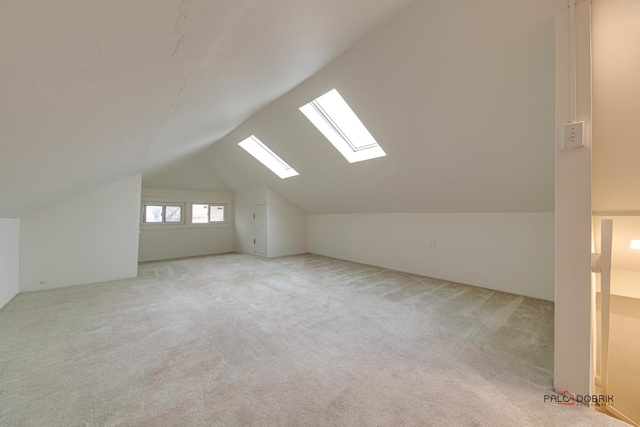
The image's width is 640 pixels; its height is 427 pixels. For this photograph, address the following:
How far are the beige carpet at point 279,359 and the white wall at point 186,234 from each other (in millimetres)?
2820

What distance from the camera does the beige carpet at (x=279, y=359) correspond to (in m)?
1.30

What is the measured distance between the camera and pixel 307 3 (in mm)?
1354

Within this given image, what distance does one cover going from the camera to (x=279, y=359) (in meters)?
1.79

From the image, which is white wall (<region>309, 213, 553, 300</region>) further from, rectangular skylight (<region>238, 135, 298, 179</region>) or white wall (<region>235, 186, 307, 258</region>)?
rectangular skylight (<region>238, 135, 298, 179</region>)

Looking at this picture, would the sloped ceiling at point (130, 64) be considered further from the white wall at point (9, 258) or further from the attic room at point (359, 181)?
the white wall at point (9, 258)

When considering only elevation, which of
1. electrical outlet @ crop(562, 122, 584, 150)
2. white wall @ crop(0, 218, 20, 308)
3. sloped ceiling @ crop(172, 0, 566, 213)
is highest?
sloped ceiling @ crop(172, 0, 566, 213)

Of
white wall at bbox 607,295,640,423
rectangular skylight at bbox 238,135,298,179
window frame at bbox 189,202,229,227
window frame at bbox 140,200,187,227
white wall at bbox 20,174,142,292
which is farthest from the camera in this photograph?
window frame at bbox 189,202,229,227

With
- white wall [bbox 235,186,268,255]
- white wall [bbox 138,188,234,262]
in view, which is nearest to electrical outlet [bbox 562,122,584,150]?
white wall [bbox 235,186,268,255]

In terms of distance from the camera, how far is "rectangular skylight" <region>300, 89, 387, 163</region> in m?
3.34

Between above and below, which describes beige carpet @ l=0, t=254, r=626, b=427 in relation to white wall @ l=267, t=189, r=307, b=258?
below

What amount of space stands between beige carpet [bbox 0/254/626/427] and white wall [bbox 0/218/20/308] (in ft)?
0.56

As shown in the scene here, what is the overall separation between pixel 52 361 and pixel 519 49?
4.23 meters

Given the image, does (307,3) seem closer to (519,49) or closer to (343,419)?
(519,49)

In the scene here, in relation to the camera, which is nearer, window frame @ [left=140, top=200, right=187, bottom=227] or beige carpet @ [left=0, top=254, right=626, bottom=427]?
beige carpet @ [left=0, top=254, right=626, bottom=427]
